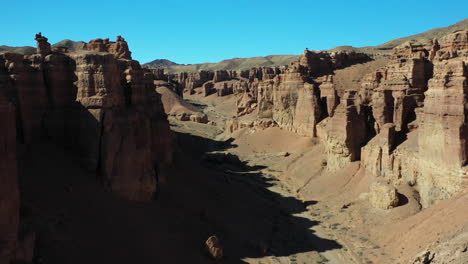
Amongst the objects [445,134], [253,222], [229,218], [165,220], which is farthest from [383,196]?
[165,220]

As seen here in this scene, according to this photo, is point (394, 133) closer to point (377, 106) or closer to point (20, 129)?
point (377, 106)

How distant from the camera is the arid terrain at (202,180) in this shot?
→ 19.3 m

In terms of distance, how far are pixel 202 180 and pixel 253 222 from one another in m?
6.28

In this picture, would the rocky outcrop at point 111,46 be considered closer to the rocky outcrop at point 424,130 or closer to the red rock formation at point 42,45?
the red rock formation at point 42,45

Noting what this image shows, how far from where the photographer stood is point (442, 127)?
99.2 ft

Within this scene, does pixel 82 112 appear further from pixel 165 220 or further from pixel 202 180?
pixel 202 180

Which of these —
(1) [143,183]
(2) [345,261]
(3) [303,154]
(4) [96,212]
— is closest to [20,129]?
(4) [96,212]

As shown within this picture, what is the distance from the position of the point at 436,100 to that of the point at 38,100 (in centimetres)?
2892

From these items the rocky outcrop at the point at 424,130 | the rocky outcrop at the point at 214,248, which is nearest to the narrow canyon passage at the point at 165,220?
the rocky outcrop at the point at 214,248

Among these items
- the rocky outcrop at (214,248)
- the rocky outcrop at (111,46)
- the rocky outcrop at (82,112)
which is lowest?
the rocky outcrop at (214,248)

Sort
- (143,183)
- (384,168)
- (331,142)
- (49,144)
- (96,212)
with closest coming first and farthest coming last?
(96,212), (49,144), (143,183), (384,168), (331,142)

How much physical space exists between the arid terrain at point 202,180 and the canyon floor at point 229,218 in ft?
0.34

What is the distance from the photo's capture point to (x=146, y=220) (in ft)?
76.5

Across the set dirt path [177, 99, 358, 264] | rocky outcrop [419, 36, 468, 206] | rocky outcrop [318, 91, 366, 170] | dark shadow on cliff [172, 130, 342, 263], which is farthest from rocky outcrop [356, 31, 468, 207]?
dark shadow on cliff [172, 130, 342, 263]
